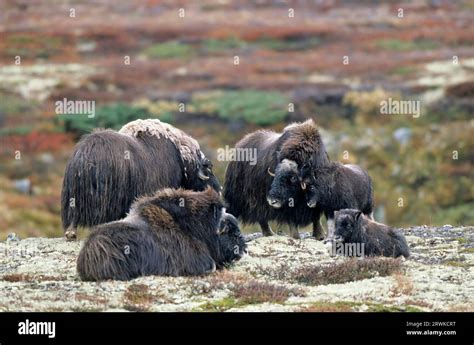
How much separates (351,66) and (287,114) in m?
6.06

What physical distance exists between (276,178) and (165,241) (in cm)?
259

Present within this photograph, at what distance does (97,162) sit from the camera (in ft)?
34.6

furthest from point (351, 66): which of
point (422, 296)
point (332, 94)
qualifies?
point (422, 296)

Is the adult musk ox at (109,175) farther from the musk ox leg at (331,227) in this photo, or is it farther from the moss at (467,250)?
the moss at (467,250)

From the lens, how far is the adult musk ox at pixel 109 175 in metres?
10.6

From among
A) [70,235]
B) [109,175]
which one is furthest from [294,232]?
[70,235]

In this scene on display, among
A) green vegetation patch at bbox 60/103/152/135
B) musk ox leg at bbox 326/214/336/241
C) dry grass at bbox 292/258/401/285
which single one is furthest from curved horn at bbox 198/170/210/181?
green vegetation patch at bbox 60/103/152/135

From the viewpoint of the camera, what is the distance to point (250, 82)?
31.6 meters

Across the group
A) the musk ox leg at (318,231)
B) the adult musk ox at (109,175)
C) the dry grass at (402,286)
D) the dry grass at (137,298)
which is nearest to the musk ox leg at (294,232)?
the musk ox leg at (318,231)

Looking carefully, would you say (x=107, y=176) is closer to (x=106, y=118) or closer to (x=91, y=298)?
(x=91, y=298)

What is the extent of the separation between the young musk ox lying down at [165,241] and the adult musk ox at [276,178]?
1.87 metres

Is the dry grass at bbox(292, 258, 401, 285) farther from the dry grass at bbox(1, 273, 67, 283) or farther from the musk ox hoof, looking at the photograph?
the musk ox hoof

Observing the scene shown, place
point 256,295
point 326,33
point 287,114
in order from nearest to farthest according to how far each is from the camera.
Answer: point 256,295 < point 287,114 < point 326,33

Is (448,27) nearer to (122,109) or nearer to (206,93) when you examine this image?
(206,93)
